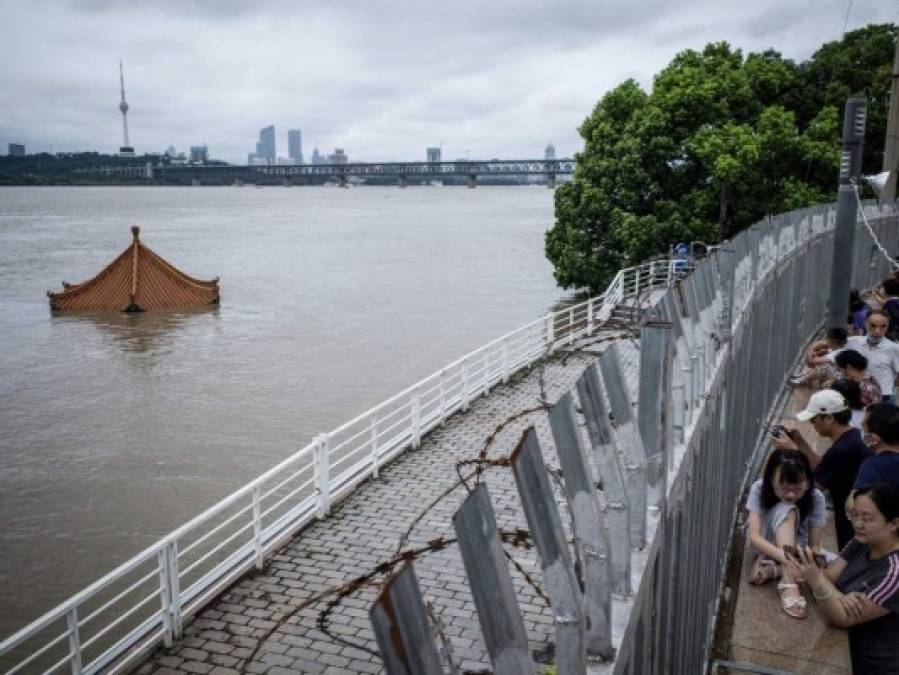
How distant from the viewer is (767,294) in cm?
739

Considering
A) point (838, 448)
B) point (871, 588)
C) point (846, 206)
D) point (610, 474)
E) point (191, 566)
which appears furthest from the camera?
point (846, 206)

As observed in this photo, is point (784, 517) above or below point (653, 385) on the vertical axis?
below

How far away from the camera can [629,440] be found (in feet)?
7.19

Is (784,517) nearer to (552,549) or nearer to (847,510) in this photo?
(847,510)

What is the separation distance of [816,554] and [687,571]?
2222mm

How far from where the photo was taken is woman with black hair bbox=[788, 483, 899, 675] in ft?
12.1

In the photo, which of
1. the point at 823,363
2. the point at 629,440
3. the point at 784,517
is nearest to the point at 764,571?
the point at 784,517

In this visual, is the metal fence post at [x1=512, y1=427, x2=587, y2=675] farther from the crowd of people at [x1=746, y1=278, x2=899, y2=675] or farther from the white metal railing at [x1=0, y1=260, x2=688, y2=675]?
the white metal railing at [x1=0, y1=260, x2=688, y2=675]

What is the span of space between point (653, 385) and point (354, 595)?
6.22 m

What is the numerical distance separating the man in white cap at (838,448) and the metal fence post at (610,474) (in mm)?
3649

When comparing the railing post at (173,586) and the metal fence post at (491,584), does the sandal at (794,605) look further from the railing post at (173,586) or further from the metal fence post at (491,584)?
the railing post at (173,586)

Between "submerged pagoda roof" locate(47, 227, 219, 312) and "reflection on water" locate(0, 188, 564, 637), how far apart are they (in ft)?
3.35

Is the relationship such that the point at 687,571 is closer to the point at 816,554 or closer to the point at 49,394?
the point at 816,554

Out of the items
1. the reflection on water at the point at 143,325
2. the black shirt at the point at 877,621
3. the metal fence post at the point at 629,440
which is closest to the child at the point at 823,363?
the black shirt at the point at 877,621
